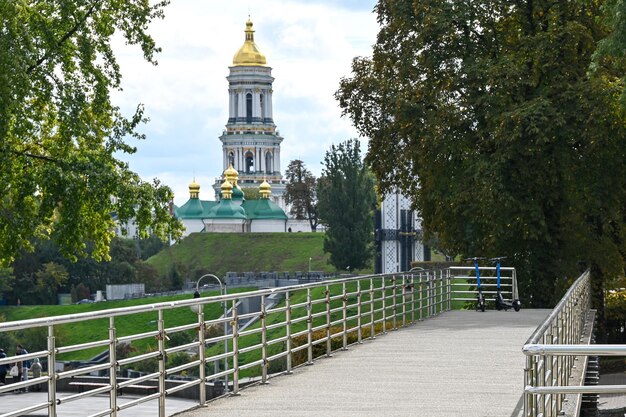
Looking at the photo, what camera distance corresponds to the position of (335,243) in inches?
4601

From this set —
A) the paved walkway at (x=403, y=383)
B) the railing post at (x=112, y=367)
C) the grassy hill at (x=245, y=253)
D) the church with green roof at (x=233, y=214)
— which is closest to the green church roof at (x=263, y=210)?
the church with green roof at (x=233, y=214)

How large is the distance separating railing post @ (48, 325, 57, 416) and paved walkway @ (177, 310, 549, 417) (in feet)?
11.2

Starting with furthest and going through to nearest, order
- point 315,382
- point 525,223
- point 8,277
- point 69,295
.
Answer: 1. point 69,295
2. point 8,277
3. point 525,223
4. point 315,382

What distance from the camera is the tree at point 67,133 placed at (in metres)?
31.9

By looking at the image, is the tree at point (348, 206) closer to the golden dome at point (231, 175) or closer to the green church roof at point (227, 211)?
the green church roof at point (227, 211)

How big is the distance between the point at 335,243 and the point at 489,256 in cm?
7742

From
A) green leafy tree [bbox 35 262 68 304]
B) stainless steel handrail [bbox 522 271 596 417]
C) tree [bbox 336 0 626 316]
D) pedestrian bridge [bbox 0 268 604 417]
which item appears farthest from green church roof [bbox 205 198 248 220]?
stainless steel handrail [bbox 522 271 596 417]

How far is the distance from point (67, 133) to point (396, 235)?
2861 inches

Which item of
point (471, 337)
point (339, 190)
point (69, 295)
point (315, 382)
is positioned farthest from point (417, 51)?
point (69, 295)

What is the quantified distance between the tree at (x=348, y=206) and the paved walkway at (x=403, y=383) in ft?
285

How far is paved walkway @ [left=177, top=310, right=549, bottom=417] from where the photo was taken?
47.4ft

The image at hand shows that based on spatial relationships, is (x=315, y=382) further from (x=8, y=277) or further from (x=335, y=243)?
(x=8, y=277)

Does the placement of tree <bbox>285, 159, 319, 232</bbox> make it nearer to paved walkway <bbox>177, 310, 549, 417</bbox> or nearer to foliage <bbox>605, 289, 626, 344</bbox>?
foliage <bbox>605, 289, 626, 344</bbox>

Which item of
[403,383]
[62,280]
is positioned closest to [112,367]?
[403,383]
